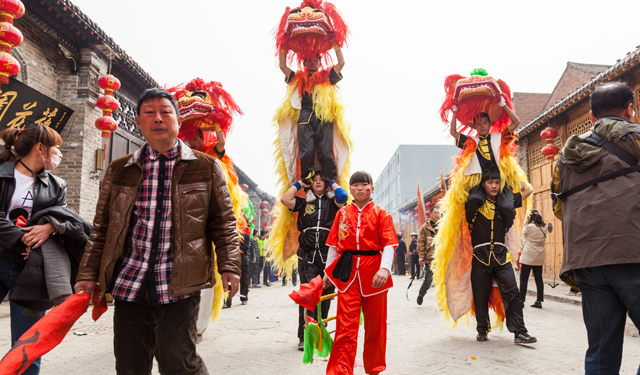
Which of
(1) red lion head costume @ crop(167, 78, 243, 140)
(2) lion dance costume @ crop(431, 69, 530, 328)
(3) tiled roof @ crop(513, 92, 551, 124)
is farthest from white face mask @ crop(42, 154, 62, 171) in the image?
(3) tiled roof @ crop(513, 92, 551, 124)

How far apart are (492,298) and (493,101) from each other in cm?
243

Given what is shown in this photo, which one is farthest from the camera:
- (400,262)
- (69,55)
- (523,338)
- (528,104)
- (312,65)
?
(528,104)

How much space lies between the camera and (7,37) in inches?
223

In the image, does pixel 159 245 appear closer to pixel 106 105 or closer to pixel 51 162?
pixel 51 162

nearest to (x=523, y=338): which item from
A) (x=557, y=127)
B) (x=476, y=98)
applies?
(x=476, y=98)

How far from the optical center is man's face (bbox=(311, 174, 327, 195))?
5.13 m

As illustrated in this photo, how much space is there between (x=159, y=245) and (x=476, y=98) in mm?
4549

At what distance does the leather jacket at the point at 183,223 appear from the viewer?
241cm

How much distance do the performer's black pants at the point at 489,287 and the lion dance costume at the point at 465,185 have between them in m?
0.19

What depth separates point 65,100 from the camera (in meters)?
10.9

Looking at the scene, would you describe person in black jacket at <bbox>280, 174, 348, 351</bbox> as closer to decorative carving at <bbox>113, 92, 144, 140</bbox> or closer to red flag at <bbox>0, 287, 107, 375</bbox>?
red flag at <bbox>0, 287, 107, 375</bbox>

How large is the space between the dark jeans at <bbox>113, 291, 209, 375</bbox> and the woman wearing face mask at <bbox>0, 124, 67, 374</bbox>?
3.02ft

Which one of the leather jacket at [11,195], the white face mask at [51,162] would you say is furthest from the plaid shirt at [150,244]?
the white face mask at [51,162]

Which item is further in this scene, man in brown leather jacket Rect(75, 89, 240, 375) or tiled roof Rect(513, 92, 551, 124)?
tiled roof Rect(513, 92, 551, 124)
